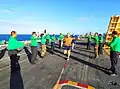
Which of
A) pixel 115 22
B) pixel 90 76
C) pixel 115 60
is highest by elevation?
pixel 115 22

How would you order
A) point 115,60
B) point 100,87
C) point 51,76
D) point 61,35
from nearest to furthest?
point 100,87
point 51,76
point 115,60
point 61,35

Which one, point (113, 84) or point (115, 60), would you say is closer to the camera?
point (113, 84)

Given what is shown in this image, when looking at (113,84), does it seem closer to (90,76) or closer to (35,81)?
(90,76)

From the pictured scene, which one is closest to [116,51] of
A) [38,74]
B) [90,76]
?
[90,76]

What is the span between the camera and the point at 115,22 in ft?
66.5

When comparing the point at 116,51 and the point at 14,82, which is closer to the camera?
the point at 14,82

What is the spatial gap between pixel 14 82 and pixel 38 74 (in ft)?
6.58

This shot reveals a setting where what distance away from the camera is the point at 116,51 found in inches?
404

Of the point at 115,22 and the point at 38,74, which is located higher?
the point at 115,22

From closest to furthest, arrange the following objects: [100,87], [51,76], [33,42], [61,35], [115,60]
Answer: [100,87], [51,76], [115,60], [33,42], [61,35]

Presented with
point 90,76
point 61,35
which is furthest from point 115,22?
point 90,76

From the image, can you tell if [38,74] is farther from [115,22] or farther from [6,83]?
[115,22]

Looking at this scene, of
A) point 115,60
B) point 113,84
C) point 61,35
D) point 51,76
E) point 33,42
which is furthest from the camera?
point 61,35

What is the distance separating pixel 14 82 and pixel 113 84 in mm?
4107
